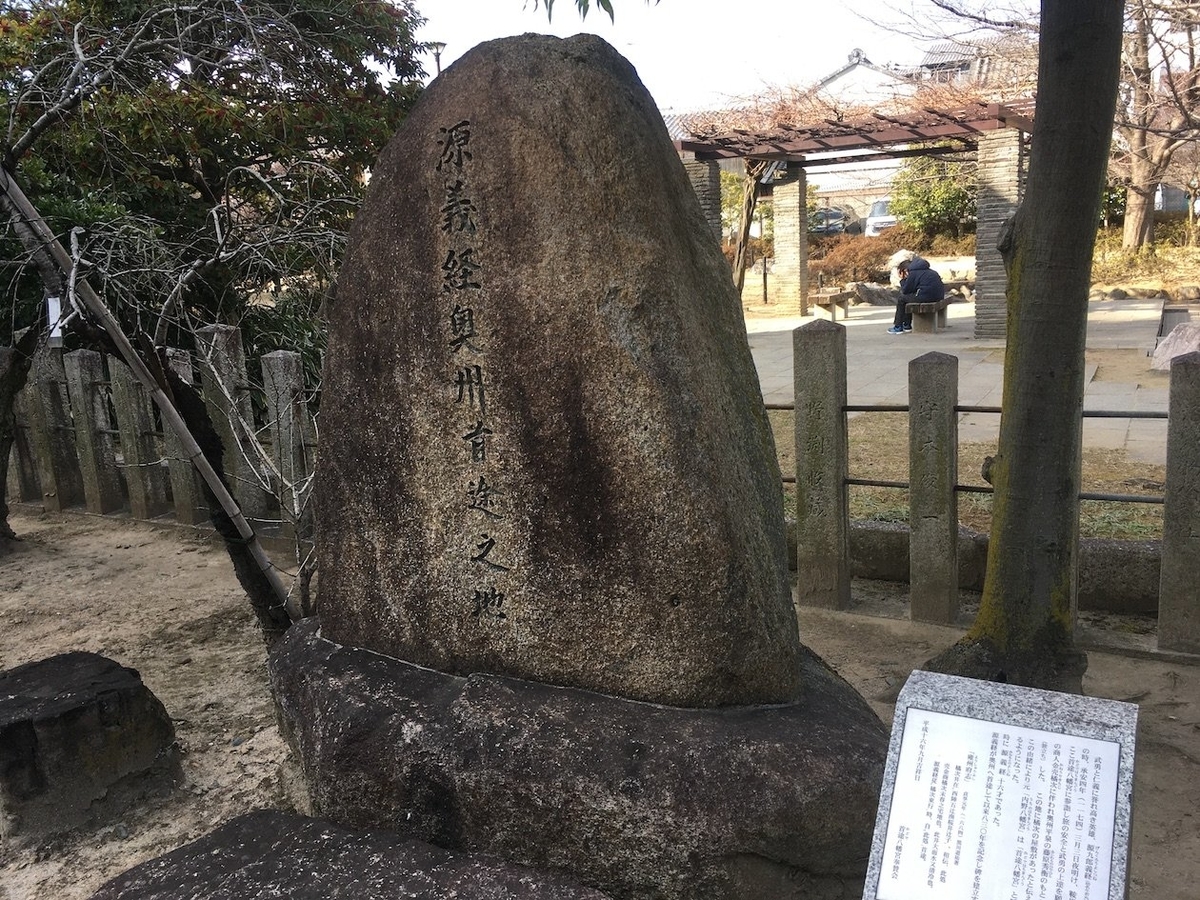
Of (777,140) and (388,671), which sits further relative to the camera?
(777,140)

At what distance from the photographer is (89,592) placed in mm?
5551

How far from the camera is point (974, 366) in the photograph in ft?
36.1

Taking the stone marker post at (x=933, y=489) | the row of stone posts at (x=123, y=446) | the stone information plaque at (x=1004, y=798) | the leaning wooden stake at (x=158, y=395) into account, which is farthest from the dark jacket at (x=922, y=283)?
the stone information plaque at (x=1004, y=798)

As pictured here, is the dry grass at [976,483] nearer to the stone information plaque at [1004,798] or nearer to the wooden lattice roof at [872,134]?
the stone information plaque at [1004,798]

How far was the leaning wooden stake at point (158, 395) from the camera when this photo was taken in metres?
3.58

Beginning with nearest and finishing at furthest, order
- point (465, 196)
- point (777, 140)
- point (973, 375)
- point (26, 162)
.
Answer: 1. point (465, 196)
2. point (26, 162)
3. point (973, 375)
4. point (777, 140)

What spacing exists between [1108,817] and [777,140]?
1415 cm

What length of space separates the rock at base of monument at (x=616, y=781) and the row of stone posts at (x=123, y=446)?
3.27 meters

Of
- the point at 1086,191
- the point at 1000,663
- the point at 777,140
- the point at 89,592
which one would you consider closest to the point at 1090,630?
the point at 1000,663

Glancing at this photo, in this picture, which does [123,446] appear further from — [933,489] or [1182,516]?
[1182,516]

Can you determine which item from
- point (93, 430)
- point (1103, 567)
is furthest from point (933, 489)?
point (93, 430)

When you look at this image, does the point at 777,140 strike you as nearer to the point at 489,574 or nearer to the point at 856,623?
the point at 856,623

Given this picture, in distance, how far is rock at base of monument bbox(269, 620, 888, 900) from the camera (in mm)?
2262

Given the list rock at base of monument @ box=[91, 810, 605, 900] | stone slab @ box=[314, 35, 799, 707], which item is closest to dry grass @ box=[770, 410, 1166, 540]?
stone slab @ box=[314, 35, 799, 707]
